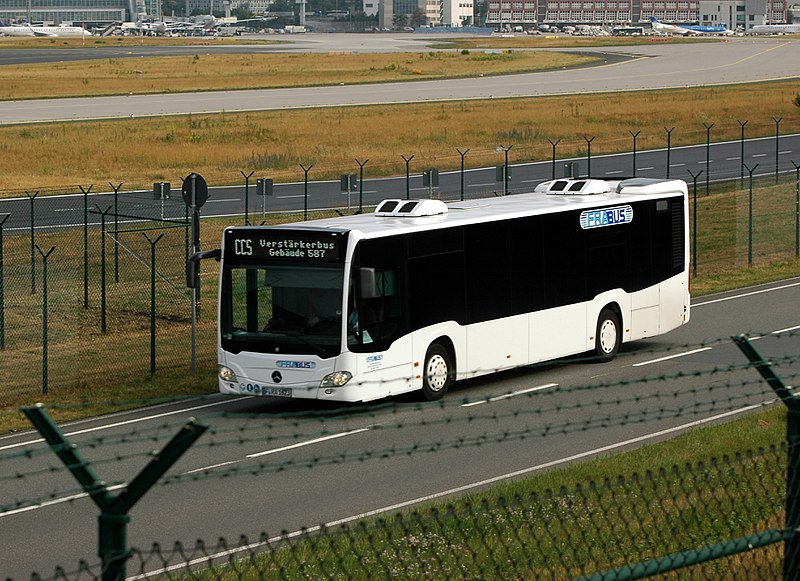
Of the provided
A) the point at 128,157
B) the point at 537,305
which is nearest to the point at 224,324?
the point at 537,305

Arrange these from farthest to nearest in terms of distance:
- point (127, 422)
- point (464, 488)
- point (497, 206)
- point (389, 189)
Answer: point (389, 189)
point (497, 206)
point (127, 422)
point (464, 488)

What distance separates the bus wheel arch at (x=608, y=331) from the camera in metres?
21.1

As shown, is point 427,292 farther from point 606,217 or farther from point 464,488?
point 464,488

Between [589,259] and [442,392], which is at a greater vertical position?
[589,259]

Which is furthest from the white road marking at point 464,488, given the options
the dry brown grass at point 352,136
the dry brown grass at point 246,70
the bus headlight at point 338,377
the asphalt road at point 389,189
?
the dry brown grass at point 246,70

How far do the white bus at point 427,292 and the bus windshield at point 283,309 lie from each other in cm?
2

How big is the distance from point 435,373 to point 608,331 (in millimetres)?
3973

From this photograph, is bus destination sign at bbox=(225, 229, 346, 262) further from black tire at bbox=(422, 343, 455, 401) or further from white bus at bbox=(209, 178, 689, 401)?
black tire at bbox=(422, 343, 455, 401)

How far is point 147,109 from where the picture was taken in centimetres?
7375

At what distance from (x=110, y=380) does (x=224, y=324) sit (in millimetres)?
3162

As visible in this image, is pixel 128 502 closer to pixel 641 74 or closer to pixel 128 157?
pixel 128 157

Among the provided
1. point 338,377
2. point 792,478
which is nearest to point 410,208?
point 338,377

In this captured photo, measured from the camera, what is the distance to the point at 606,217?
21.3 m

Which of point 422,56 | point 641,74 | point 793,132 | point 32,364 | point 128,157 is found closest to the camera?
point 32,364
